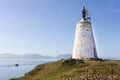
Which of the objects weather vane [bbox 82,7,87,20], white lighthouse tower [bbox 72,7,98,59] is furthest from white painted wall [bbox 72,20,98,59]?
weather vane [bbox 82,7,87,20]

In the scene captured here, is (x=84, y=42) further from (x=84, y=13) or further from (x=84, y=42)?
(x=84, y=13)

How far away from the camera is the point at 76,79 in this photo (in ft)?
98.7

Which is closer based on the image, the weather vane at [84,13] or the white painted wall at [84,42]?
the white painted wall at [84,42]

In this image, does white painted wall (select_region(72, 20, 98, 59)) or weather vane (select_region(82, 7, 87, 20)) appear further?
weather vane (select_region(82, 7, 87, 20))

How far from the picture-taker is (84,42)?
57.7 m

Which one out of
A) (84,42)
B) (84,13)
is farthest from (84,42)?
(84,13)

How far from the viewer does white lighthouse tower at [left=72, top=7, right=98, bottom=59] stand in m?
57.6

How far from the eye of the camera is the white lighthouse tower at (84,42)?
57.6 metres

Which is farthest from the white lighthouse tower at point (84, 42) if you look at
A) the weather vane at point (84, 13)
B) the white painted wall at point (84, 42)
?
the weather vane at point (84, 13)

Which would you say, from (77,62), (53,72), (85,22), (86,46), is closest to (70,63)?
(77,62)

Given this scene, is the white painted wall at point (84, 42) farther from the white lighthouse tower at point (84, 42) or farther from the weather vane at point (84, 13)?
the weather vane at point (84, 13)

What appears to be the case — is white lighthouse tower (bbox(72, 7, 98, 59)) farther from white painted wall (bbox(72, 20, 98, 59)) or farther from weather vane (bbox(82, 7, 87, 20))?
weather vane (bbox(82, 7, 87, 20))

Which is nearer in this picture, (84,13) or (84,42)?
(84,42)

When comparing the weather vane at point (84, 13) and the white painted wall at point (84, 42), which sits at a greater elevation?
the weather vane at point (84, 13)
